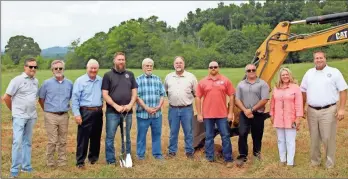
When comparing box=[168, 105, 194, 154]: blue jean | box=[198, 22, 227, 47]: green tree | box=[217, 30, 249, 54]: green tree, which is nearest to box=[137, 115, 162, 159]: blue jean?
box=[168, 105, 194, 154]: blue jean

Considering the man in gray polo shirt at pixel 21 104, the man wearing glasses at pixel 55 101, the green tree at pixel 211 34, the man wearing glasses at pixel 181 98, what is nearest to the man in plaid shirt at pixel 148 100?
the man wearing glasses at pixel 181 98

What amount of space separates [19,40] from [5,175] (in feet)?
310

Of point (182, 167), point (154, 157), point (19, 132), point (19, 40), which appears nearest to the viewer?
point (19, 132)

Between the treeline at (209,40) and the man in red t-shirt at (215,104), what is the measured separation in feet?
135

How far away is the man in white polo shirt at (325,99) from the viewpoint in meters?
6.77

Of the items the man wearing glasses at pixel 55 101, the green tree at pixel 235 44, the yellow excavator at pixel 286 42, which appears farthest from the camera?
the green tree at pixel 235 44

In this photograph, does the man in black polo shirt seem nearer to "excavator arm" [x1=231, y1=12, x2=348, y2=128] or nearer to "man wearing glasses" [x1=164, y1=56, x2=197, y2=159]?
"man wearing glasses" [x1=164, y1=56, x2=197, y2=159]

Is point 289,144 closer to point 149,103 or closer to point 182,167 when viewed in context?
point 182,167

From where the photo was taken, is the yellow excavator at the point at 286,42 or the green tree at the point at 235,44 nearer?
the yellow excavator at the point at 286,42

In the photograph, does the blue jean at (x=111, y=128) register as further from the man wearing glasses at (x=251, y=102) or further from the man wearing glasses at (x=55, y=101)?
the man wearing glasses at (x=251, y=102)

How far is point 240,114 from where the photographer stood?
7461mm

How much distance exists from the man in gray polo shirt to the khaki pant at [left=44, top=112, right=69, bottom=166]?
286 millimetres

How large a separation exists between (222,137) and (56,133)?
2867 mm

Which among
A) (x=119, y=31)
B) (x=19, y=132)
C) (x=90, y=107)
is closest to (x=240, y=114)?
(x=90, y=107)
